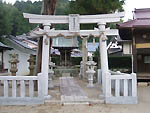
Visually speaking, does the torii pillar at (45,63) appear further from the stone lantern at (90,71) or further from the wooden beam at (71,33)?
the stone lantern at (90,71)

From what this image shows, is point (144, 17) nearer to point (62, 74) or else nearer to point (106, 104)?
point (106, 104)

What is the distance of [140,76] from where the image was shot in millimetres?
13219

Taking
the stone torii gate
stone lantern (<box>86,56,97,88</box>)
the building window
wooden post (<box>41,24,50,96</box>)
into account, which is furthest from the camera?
the building window

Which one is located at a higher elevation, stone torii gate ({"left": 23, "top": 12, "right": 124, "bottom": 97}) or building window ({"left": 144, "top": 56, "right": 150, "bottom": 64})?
stone torii gate ({"left": 23, "top": 12, "right": 124, "bottom": 97})

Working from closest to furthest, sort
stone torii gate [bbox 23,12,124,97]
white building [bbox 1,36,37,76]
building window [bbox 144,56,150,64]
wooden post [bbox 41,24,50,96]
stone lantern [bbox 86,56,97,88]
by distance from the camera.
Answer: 1. wooden post [bbox 41,24,50,96]
2. stone torii gate [bbox 23,12,124,97]
3. stone lantern [bbox 86,56,97,88]
4. building window [bbox 144,56,150,64]
5. white building [bbox 1,36,37,76]

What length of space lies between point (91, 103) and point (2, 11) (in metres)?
17.1

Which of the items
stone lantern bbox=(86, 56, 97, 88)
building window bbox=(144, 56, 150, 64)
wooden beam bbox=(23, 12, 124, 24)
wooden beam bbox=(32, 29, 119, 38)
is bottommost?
stone lantern bbox=(86, 56, 97, 88)

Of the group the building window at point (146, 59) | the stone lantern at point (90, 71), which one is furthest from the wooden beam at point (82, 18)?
the building window at point (146, 59)

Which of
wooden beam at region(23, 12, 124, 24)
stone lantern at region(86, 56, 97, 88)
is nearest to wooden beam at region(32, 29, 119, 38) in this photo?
wooden beam at region(23, 12, 124, 24)

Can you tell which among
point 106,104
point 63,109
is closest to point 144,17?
point 106,104

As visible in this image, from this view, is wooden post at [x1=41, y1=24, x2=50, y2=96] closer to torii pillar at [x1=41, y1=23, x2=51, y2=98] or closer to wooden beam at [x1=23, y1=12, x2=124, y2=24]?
torii pillar at [x1=41, y1=23, x2=51, y2=98]

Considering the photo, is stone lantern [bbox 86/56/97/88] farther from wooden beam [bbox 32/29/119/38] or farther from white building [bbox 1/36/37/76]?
white building [bbox 1/36/37/76]

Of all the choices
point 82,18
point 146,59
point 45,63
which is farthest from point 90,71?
point 146,59

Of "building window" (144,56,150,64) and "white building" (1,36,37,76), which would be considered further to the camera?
"white building" (1,36,37,76)
